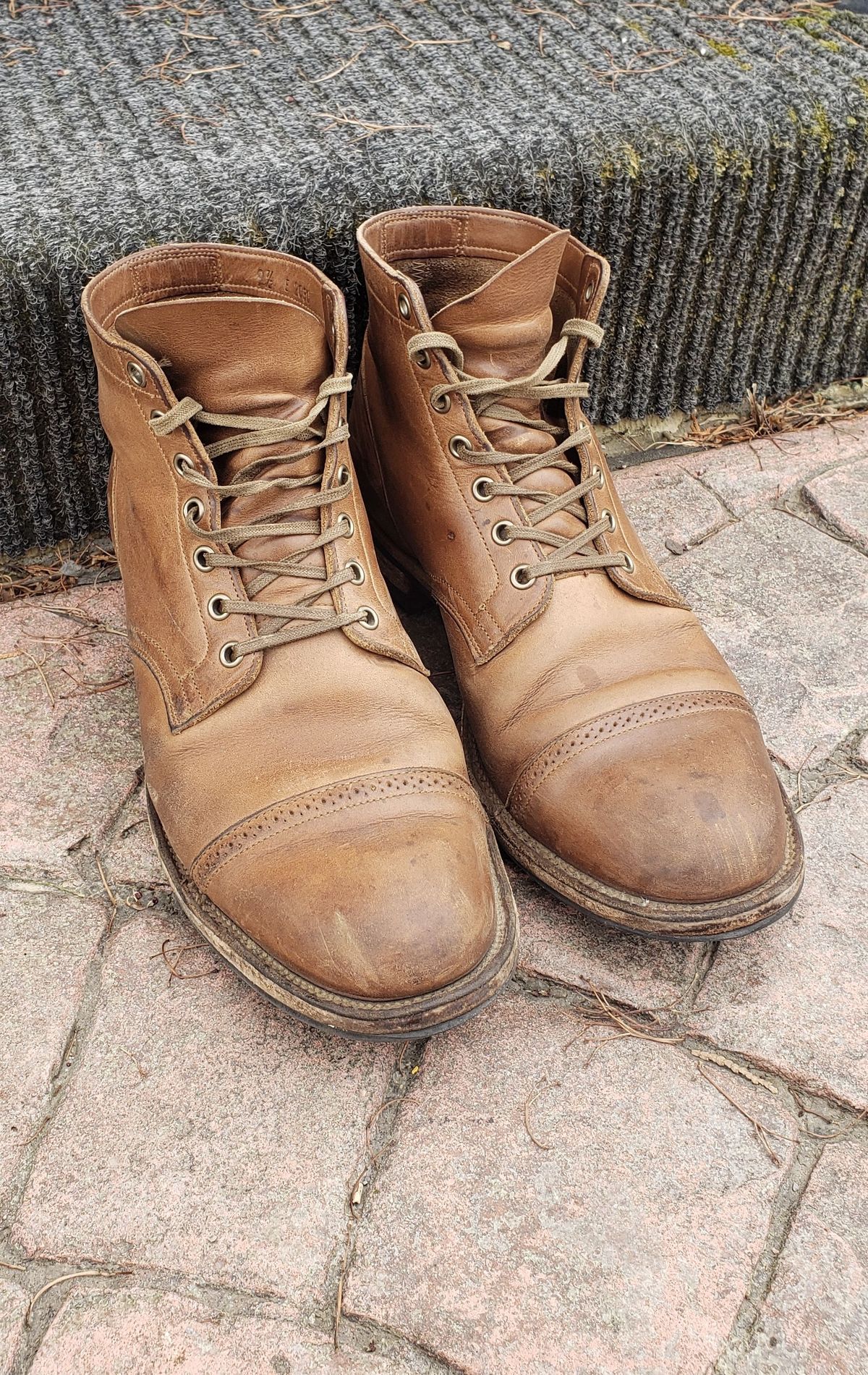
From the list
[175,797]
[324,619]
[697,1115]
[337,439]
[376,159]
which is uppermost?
[376,159]

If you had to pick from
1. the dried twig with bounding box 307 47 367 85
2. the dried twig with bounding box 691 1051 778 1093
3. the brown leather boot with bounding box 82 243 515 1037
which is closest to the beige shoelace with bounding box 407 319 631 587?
the brown leather boot with bounding box 82 243 515 1037

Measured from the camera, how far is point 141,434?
1346 millimetres

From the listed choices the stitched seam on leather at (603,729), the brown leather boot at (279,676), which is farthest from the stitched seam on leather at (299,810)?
the stitched seam on leather at (603,729)

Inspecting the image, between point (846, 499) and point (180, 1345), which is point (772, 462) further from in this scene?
point (180, 1345)

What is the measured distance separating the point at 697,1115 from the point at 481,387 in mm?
920

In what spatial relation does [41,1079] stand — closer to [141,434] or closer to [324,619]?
[324,619]

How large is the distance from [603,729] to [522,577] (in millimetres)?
243

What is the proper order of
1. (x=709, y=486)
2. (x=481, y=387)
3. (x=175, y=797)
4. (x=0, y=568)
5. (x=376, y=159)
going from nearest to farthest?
(x=175, y=797) → (x=481, y=387) → (x=376, y=159) → (x=0, y=568) → (x=709, y=486)

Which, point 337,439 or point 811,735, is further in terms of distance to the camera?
point 811,735

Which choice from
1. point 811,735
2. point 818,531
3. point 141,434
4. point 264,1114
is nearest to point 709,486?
point 818,531

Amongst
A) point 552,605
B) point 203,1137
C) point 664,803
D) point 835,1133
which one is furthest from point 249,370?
point 835,1133

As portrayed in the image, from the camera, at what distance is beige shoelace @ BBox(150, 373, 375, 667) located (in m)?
1.31

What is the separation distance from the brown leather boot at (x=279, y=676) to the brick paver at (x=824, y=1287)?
392 mm

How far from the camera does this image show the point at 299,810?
1204 mm
